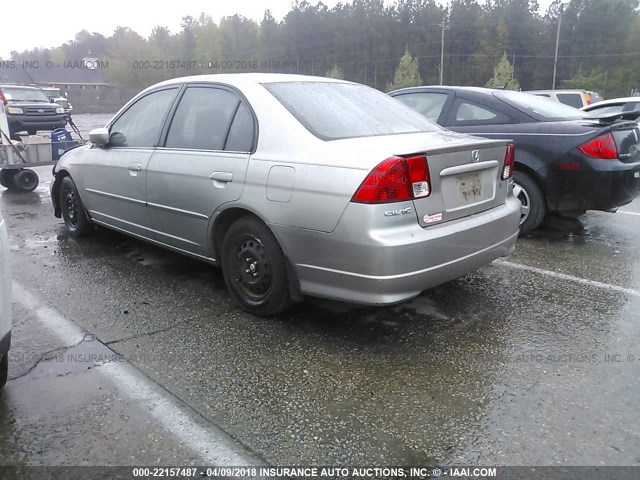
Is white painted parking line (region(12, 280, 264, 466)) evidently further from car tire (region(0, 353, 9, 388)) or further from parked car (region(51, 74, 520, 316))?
parked car (region(51, 74, 520, 316))

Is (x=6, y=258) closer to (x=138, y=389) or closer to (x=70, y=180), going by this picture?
(x=138, y=389)

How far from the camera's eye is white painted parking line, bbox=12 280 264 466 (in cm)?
229

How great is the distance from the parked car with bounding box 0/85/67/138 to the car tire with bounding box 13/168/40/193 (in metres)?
6.95

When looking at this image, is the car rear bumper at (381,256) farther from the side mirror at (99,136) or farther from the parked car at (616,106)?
the parked car at (616,106)

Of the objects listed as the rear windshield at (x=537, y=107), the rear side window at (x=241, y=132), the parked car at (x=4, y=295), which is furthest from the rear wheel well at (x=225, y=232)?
the rear windshield at (x=537, y=107)

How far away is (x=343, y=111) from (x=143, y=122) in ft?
6.66

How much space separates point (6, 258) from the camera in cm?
250

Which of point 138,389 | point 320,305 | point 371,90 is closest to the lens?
point 138,389

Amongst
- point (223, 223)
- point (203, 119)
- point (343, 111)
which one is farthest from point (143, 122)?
point (343, 111)

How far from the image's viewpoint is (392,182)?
290 centimetres

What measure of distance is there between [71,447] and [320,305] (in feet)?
6.41

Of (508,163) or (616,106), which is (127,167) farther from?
(616,106)

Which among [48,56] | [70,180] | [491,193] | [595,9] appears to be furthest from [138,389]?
[48,56]

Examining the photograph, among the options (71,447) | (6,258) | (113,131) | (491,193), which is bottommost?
(71,447)
